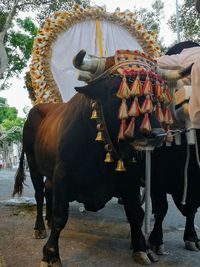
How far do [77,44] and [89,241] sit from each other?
315 centimetres

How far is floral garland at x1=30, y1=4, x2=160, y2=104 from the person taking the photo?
586 centimetres

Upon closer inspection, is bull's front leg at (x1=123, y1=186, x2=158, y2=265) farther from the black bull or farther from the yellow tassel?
the yellow tassel

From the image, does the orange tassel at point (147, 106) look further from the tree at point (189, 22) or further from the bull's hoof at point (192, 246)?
the tree at point (189, 22)

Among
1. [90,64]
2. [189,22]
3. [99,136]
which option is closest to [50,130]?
[99,136]

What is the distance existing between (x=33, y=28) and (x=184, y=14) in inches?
259

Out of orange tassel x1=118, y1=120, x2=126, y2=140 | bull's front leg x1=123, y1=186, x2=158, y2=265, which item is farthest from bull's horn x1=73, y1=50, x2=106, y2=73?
bull's front leg x1=123, y1=186, x2=158, y2=265

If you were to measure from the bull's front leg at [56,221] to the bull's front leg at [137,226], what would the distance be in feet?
2.18

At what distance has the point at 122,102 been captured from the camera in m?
3.10

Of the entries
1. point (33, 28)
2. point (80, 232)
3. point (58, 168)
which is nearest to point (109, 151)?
point (58, 168)

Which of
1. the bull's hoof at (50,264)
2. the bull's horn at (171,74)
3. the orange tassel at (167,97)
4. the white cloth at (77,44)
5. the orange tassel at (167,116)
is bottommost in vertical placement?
the bull's hoof at (50,264)

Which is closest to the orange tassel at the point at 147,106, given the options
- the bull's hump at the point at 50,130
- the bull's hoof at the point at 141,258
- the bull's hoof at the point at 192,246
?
the bull's hump at the point at 50,130

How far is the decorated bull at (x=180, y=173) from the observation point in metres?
3.45

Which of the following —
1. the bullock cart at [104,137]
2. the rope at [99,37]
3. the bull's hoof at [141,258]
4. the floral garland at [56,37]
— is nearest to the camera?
the bullock cart at [104,137]

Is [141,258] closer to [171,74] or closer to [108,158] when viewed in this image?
[108,158]
